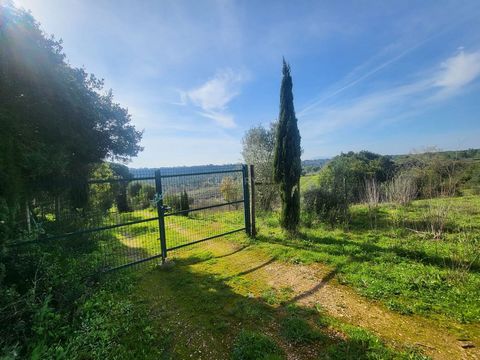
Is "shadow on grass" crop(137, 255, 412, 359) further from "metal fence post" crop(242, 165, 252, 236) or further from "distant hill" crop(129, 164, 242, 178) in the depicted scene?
"metal fence post" crop(242, 165, 252, 236)

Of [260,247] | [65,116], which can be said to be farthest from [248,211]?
[65,116]

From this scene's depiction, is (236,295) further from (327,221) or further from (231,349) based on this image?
(327,221)

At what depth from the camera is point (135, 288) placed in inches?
172

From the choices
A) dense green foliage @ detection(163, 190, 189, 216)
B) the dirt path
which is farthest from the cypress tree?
dense green foliage @ detection(163, 190, 189, 216)

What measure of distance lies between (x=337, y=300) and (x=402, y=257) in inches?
89.0

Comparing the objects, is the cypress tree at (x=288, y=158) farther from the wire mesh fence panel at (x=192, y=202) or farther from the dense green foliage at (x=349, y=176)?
the dense green foliage at (x=349, y=176)

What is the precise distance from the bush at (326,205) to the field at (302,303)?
184cm

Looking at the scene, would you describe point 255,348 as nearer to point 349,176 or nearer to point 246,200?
point 246,200

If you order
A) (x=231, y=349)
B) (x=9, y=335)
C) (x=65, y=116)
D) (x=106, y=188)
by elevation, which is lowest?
(x=231, y=349)

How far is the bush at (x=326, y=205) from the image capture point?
26.8ft

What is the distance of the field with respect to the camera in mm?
2750

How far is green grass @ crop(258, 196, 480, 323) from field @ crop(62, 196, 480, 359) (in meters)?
0.02

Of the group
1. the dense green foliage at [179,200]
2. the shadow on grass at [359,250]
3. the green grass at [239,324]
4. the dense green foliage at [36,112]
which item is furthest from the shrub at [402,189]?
the dense green foliage at [36,112]

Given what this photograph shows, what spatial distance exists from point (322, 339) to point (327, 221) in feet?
18.5
